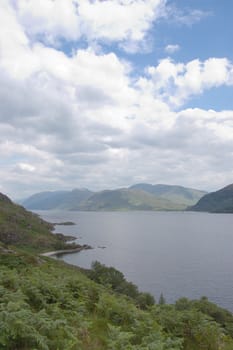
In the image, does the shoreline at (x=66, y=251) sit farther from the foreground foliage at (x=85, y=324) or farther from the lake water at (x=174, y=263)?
the foreground foliage at (x=85, y=324)

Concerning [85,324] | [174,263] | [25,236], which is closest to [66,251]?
[25,236]

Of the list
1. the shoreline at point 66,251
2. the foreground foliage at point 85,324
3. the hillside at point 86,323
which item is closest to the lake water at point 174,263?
the shoreline at point 66,251

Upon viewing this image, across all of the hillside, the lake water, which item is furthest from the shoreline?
the hillside

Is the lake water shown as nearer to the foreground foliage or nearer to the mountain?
the mountain

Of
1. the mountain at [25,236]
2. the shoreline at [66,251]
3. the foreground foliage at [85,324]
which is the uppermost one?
the foreground foliage at [85,324]

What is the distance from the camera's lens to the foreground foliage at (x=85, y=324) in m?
9.68

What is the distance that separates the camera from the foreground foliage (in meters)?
9.68

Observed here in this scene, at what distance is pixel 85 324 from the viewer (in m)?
12.0

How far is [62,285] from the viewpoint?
16.9 m

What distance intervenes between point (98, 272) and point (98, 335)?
64472 mm

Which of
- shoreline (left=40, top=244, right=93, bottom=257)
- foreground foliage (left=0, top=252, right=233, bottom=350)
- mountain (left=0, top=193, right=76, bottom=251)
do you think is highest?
foreground foliage (left=0, top=252, right=233, bottom=350)

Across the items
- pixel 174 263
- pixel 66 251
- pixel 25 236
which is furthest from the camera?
pixel 25 236

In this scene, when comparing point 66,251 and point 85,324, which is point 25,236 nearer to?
point 66,251

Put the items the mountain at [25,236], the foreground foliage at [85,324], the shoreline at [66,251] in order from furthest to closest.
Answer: the mountain at [25,236], the shoreline at [66,251], the foreground foliage at [85,324]
